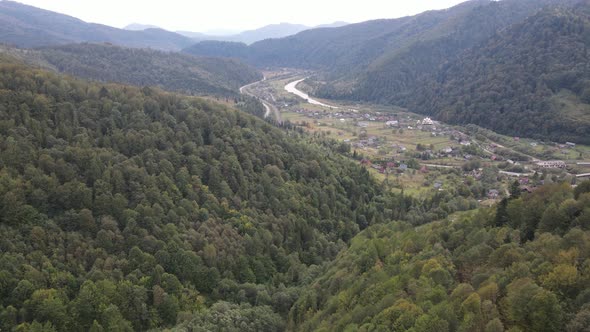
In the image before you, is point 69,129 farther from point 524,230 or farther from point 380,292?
point 524,230

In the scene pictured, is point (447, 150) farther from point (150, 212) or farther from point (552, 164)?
point (150, 212)

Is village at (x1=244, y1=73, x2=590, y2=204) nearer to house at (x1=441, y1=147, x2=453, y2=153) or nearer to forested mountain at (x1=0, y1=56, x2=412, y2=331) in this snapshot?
house at (x1=441, y1=147, x2=453, y2=153)

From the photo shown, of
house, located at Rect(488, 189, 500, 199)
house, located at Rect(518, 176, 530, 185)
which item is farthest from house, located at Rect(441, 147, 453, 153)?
house, located at Rect(488, 189, 500, 199)

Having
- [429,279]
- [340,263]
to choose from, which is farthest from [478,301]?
[340,263]

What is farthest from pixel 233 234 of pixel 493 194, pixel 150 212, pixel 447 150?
pixel 447 150

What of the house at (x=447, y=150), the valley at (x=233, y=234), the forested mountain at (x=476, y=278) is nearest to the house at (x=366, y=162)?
the valley at (x=233, y=234)

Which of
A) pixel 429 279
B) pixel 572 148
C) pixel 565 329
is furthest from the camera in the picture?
pixel 572 148
